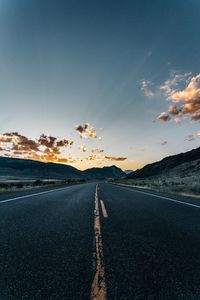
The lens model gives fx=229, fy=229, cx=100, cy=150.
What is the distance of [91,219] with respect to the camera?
6859 millimetres

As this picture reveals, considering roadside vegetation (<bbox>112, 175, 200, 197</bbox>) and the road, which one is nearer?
the road

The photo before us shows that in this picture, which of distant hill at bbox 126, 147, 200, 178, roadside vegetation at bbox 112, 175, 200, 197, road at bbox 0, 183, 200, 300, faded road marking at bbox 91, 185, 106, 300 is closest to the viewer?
faded road marking at bbox 91, 185, 106, 300

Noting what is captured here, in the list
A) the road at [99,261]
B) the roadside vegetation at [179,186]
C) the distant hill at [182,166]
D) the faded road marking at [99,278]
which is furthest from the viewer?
the distant hill at [182,166]

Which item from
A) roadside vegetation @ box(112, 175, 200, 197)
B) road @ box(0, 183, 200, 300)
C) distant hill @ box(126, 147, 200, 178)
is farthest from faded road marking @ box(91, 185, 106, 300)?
distant hill @ box(126, 147, 200, 178)

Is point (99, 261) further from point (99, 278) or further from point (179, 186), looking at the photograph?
point (179, 186)

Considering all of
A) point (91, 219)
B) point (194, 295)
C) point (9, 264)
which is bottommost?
point (194, 295)

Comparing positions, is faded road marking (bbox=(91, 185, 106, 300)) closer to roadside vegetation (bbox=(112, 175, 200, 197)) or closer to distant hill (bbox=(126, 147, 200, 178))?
roadside vegetation (bbox=(112, 175, 200, 197))

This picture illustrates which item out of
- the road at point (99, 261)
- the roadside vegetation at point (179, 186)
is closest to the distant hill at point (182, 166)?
the roadside vegetation at point (179, 186)

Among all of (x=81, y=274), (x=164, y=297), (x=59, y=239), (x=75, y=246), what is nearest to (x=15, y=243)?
(x=59, y=239)

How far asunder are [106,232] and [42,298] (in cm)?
297

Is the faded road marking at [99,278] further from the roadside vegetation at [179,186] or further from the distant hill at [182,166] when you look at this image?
the distant hill at [182,166]

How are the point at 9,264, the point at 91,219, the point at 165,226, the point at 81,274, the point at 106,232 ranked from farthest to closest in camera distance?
the point at 91,219
the point at 165,226
the point at 106,232
the point at 9,264
the point at 81,274

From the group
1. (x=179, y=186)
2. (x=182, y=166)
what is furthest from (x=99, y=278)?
(x=182, y=166)

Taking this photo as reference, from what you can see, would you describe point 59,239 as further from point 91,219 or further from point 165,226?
point 165,226
